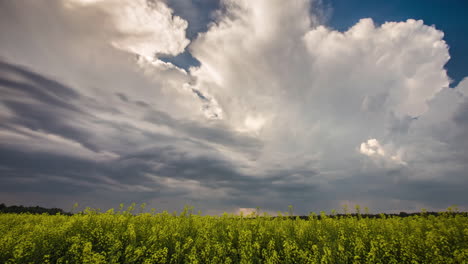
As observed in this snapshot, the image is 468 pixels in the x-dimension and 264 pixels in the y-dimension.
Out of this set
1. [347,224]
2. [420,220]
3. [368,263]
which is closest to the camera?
[368,263]

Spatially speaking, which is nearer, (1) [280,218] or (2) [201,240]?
(2) [201,240]

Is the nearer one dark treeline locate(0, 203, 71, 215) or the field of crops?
the field of crops

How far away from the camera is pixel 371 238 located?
34.2ft

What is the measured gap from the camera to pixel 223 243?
9.54 metres

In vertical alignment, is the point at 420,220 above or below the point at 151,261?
above

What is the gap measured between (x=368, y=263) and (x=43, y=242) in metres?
11.6

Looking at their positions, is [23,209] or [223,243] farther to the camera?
[23,209]

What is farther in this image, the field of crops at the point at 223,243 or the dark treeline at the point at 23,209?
the dark treeline at the point at 23,209

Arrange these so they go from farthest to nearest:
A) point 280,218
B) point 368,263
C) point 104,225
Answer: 1. point 280,218
2. point 104,225
3. point 368,263

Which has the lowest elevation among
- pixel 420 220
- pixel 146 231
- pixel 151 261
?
pixel 151 261

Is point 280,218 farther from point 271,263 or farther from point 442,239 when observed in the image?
point 442,239

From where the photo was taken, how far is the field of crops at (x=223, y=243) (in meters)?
8.60

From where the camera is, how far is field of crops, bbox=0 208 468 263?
8.60 metres

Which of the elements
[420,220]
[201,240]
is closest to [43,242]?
[201,240]
